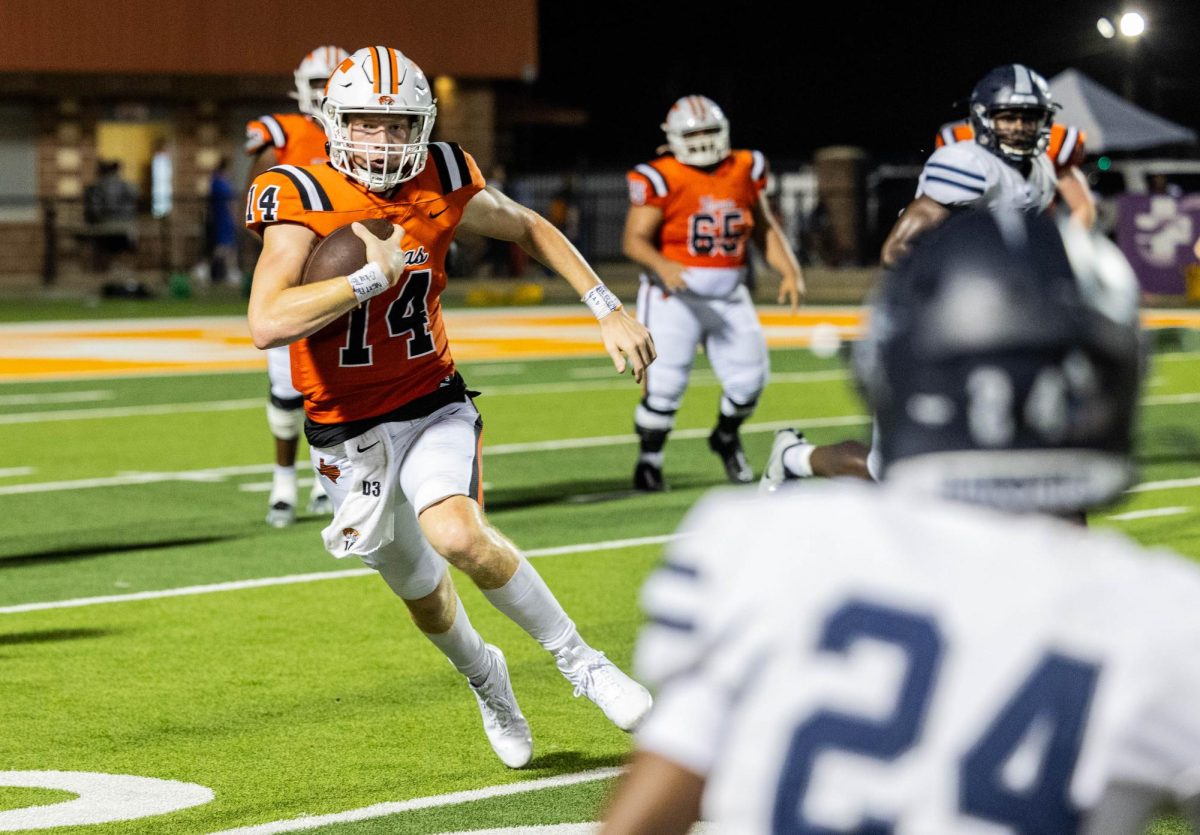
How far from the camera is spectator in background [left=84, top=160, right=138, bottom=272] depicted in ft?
95.9

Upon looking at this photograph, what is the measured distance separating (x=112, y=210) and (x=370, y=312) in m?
25.0

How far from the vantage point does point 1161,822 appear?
4555mm

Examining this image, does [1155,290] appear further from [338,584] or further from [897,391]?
[897,391]

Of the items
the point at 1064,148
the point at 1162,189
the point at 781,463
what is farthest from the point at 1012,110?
the point at 1162,189

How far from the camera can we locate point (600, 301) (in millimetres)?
5402

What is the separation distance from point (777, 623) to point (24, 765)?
3.89 meters

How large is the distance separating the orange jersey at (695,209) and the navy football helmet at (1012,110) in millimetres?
3343

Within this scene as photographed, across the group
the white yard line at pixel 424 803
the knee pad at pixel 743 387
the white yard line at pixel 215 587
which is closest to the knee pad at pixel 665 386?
the knee pad at pixel 743 387

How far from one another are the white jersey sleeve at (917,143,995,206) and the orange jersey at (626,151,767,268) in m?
3.79

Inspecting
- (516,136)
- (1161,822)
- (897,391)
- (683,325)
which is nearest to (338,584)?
(683,325)

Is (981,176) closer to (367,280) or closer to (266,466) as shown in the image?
(367,280)

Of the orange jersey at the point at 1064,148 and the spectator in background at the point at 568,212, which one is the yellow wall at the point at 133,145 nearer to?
the spectator in background at the point at 568,212

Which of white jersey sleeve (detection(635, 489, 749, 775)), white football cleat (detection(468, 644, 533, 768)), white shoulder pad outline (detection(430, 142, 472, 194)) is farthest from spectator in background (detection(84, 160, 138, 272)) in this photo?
white jersey sleeve (detection(635, 489, 749, 775))

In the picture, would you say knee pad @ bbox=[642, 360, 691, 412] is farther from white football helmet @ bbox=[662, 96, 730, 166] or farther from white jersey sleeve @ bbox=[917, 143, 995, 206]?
white jersey sleeve @ bbox=[917, 143, 995, 206]
